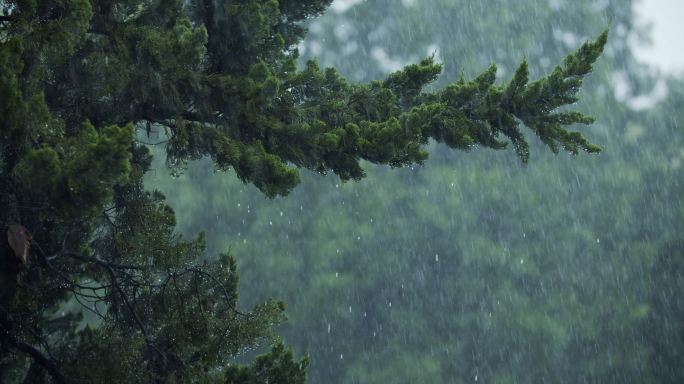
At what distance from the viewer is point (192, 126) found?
6082 millimetres

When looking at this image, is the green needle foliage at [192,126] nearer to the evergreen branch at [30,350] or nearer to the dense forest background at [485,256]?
the evergreen branch at [30,350]

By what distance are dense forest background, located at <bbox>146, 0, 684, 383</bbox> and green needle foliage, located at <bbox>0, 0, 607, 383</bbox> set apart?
14.9 metres

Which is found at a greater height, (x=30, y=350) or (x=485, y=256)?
(x=485, y=256)

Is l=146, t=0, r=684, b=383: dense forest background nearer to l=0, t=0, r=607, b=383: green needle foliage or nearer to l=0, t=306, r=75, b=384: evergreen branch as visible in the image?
l=0, t=0, r=607, b=383: green needle foliage

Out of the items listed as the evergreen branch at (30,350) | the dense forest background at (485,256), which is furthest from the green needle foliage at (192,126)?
the dense forest background at (485,256)

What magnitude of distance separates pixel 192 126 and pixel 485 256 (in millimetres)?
16688

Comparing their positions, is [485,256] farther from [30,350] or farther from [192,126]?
[30,350]

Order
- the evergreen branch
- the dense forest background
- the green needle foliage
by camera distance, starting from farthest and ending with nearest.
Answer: the dense forest background → the evergreen branch → the green needle foliage

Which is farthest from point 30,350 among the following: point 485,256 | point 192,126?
point 485,256

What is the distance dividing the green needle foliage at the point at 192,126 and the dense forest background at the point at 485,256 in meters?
14.9

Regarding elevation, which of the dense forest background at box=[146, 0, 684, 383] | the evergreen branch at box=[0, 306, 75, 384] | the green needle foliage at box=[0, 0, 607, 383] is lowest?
the evergreen branch at box=[0, 306, 75, 384]

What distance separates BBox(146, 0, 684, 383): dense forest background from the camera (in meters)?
21.5

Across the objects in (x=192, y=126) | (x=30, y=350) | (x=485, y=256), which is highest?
(x=485, y=256)

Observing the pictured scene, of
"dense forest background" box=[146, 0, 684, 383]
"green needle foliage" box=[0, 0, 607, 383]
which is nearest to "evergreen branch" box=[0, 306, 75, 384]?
"green needle foliage" box=[0, 0, 607, 383]
